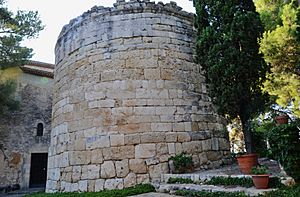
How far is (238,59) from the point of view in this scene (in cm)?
542

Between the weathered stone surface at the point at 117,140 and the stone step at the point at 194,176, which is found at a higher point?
the weathered stone surface at the point at 117,140

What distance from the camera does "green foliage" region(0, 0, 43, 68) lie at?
1365cm

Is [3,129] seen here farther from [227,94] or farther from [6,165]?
Result: [227,94]

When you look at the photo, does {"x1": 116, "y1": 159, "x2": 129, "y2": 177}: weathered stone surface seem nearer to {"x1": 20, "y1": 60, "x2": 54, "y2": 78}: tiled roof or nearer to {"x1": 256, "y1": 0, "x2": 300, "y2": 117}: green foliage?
{"x1": 256, "y1": 0, "x2": 300, "y2": 117}: green foliage


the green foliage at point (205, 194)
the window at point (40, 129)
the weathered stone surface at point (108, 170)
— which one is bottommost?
the green foliage at point (205, 194)

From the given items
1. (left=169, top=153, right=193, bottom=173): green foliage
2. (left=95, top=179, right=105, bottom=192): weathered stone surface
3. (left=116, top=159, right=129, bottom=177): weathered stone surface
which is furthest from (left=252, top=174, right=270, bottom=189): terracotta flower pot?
(left=95, top=179, right=105, bottom=192): weathered stone surface

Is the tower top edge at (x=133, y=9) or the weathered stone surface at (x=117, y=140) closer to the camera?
the weathered stone surface at (x=117, y=140)

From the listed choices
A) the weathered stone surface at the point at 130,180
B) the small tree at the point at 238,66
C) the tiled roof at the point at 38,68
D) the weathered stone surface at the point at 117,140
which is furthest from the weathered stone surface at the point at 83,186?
the tiled roof at the point at 38,68

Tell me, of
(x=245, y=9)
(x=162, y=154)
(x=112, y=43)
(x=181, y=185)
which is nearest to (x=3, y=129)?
(x=112, y=43)

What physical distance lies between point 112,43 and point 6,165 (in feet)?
33.2

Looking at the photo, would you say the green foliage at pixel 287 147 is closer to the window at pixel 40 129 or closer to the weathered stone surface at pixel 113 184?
the weathered stone surface at pixel 113 184

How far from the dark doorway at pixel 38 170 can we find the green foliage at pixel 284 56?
37.9ft

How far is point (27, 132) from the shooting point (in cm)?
1377

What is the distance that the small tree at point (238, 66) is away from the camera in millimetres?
5422
